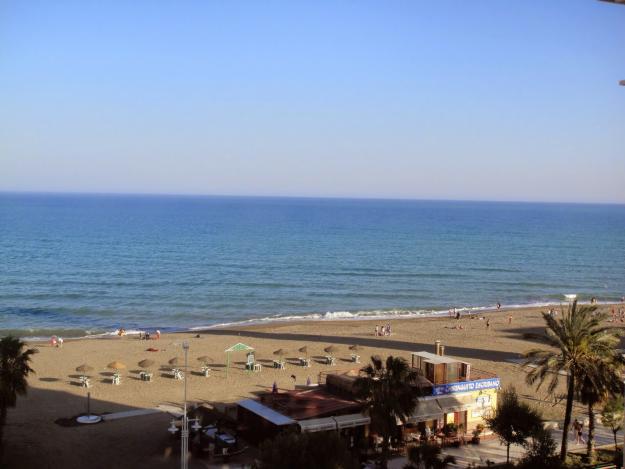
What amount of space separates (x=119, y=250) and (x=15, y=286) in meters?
32.0

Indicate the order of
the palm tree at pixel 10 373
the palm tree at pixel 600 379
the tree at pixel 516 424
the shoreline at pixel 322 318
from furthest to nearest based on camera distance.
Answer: the shoreline at pixel 322 318 → the tree at pixel 516 424 → the palm tree at pixel 10 373 → the palm tree at pixel 600 379

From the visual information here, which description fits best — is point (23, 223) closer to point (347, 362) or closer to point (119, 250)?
point (119, 250)

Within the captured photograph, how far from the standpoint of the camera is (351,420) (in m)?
20.3

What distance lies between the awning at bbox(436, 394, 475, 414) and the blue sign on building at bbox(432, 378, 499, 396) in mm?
214

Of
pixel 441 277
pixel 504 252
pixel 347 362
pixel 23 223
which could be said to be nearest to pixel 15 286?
pixel 347 362

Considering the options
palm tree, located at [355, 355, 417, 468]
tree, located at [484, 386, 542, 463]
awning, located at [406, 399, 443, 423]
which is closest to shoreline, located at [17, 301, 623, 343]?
awning, located at [406, 399, 443, 423]

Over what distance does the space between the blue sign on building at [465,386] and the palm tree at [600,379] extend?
4.69 meters

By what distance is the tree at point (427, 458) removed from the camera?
1778 cm

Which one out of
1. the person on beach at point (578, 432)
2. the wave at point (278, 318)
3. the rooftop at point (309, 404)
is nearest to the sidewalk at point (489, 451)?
the person on beach at point (578, 432)

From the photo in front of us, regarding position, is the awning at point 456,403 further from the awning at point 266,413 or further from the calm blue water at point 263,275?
the calm blue water at point 263,275

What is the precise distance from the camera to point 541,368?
742 inches

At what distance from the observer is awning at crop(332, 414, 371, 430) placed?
20016 millimetres

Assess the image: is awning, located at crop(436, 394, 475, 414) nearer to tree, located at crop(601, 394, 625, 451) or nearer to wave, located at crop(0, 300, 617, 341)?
tree, located at crop(601, 394, 625, 451)

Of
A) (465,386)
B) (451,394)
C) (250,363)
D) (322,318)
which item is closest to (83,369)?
(250,363)
